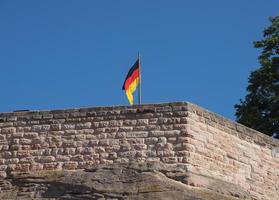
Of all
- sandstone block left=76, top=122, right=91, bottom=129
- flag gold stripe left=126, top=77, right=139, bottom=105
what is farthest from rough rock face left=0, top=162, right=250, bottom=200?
flag gold stripe left=126, top=77, right=139, bottom=105

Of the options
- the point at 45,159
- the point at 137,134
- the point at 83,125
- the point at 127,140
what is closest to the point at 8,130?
the point at 45,159

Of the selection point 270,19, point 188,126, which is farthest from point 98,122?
point 270,19

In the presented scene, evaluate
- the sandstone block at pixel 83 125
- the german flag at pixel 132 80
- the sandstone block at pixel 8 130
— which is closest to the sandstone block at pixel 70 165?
the sandstone block at pixel 83 125

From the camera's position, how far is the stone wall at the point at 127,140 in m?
11.2

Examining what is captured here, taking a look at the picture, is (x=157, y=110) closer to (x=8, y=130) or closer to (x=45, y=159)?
(x=45, y=159)

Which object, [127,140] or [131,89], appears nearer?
[127,140]

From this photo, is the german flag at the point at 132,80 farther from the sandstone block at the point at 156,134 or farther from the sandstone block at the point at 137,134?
the sandstone block at the point at 156,134

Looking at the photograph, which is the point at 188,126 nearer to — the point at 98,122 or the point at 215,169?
the point at 215,169

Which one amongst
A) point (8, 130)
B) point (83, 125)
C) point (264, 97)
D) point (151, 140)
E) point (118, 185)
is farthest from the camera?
point (264, 97)

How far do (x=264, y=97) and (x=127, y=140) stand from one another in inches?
386

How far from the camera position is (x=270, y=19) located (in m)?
21.8

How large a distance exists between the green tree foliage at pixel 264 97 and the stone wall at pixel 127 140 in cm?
750

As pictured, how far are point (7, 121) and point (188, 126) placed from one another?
3439 millimetres

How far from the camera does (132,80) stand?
42.8 ft
